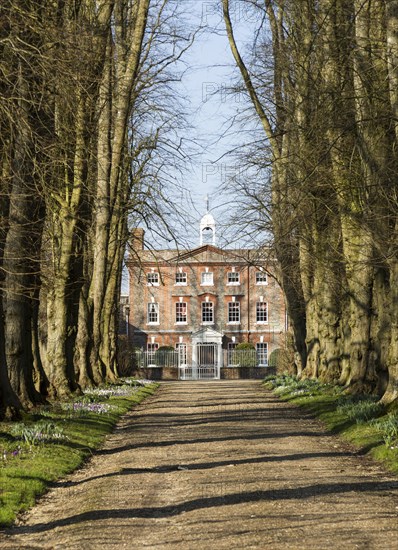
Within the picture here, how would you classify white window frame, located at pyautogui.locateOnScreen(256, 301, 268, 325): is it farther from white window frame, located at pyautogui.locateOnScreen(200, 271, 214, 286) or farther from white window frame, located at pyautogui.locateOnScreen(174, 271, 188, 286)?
white window frame, located at pyautogui.locateOnScreen(174, 271, 188, 286)

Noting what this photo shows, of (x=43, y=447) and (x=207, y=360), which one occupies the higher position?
(x=207, y=360)

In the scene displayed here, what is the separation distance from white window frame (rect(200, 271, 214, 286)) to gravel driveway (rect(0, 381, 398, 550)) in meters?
74.0

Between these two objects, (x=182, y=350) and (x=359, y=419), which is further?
(x=182, y=350)

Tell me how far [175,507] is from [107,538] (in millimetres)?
1600

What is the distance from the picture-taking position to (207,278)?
92000 millimetres

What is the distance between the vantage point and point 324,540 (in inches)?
316

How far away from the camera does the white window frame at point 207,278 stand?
301 ft

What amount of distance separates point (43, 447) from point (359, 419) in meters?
6.29

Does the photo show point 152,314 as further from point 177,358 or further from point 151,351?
point 177,358

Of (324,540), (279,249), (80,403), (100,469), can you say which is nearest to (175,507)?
(324,540)

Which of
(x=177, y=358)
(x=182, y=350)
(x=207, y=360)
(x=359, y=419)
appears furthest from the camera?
(x=182, y=350)

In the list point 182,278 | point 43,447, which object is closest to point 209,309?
point 182,278

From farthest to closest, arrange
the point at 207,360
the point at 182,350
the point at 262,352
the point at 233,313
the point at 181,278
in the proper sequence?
the point at 181,278, the point at 233,313, the point at 262,352, the point at 182,350, the point at 207,360

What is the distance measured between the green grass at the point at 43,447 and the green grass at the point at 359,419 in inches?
157
